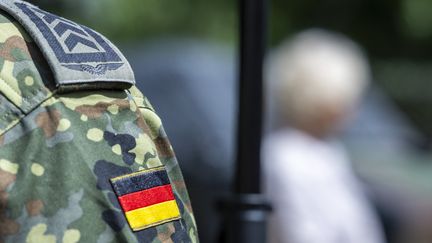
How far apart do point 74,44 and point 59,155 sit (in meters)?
0.20

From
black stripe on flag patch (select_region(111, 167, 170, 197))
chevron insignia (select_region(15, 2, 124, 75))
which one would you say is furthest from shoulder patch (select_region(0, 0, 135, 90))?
black stripe on flag patch (select_region(111, 167, 170, 197))

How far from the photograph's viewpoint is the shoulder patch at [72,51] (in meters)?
1.54

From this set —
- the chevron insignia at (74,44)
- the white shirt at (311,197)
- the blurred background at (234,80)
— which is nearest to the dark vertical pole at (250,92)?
the blurred background at (234,80)

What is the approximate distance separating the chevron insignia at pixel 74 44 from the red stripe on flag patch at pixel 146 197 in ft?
0.57

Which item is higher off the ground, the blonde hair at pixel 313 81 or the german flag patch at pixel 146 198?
the german flag patch at pixel 146 198

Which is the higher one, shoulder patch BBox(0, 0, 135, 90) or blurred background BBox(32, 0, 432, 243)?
shoulder patch BBox(0, 0, 135, 90)

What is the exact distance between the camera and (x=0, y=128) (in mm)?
1469

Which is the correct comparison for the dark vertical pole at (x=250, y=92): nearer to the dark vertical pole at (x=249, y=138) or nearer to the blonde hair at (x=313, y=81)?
the dark vertical pole at (x=249, y=138)

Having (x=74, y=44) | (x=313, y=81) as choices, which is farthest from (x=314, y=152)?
(x=74, y=44)

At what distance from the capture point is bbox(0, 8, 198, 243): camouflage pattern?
1.45 meters

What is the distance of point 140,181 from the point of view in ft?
5.07

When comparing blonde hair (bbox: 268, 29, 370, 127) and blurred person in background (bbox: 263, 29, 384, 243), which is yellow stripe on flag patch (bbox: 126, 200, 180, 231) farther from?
blonde hair (bbox: 268, 29, 370, 127)

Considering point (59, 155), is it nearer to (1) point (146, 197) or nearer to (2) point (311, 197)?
(1) point (146, 197)

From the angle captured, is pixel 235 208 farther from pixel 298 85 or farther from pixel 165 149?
pixel 298 85
